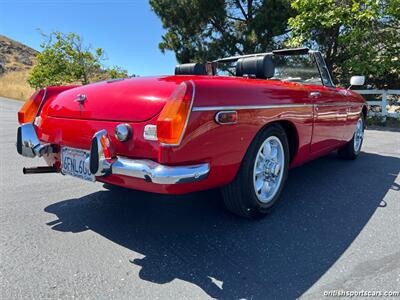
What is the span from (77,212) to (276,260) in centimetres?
171

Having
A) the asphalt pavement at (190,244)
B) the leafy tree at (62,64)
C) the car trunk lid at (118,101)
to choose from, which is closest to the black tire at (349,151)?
the asphalt pavement at (190,244)

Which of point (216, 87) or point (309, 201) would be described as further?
point (309, 201)

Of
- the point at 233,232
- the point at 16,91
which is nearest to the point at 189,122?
the point at 233,232

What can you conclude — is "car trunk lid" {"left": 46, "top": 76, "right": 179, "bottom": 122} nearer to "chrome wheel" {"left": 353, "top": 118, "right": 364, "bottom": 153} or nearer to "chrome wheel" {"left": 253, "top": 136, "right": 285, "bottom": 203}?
"chrome wheel" {"left": 253, "top": 136, "right": 285, "bottom": 203}

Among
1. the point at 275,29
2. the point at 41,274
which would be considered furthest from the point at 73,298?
the point at 275,29

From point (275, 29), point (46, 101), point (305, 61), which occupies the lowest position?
point (46, 101)

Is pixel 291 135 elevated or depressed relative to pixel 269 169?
elevated

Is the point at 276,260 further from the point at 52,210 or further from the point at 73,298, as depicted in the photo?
the point at 52,210

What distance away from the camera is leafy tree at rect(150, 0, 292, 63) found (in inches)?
467

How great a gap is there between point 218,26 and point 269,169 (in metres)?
12.2

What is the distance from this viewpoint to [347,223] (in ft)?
8.46

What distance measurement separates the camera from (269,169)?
8.82ft

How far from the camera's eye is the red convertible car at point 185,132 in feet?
6.35

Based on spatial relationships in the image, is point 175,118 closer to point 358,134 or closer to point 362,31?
point 358,134
